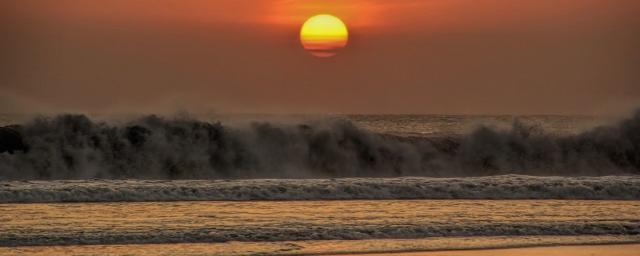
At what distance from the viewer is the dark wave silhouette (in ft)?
85.5

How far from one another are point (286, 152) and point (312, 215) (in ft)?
42.6

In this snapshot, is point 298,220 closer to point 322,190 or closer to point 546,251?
point 546,251

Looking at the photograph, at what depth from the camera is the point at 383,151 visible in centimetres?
3003

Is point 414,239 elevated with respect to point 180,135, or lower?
lower

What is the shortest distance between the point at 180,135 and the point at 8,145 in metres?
4.33

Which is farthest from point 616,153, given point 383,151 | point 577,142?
point 383,151

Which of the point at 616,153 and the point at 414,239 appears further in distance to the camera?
the point at 616,153

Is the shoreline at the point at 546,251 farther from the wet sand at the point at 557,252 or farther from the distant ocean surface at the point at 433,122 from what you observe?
the distant ocean surface at the point at 433,122

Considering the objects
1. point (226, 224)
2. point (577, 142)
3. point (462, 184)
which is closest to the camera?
point (226, 224)

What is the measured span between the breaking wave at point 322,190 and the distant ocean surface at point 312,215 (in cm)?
2

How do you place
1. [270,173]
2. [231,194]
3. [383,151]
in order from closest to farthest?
[231,194] → [270,173] → [383,151]

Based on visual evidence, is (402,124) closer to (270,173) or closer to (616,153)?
(616,153)

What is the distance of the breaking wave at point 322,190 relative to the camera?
59.0ft

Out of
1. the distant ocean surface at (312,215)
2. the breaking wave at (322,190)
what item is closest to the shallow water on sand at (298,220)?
the distant ocean surface at (312,215)
